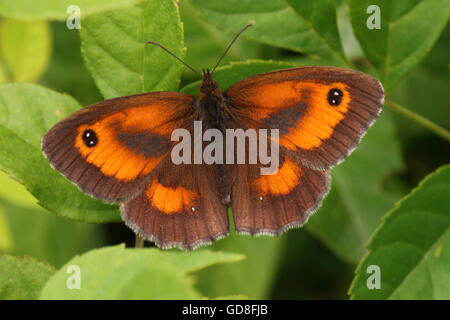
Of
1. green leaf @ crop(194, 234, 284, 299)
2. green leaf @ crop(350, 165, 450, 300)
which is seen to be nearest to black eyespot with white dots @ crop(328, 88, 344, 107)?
green leaf @ crop(350, 165, 450, 300)

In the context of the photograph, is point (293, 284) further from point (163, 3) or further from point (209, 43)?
point (163, 3)

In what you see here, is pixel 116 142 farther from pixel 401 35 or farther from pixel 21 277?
pixel 401 35

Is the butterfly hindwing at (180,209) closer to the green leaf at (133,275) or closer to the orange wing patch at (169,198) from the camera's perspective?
the orange wing patch at (169,198)

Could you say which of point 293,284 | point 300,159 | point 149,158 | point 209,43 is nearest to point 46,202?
point 149,158

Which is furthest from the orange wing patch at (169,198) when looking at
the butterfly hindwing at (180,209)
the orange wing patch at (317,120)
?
the orange wing patch at (317,120)

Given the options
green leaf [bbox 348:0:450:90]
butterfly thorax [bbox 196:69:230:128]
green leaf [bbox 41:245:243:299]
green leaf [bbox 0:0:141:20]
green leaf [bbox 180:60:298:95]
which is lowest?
green leaf [bbox 41:245:243:299]

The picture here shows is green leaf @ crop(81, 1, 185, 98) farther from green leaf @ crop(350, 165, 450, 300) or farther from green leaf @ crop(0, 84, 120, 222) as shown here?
green leaf @ crop(350, 165, 450, 300)
